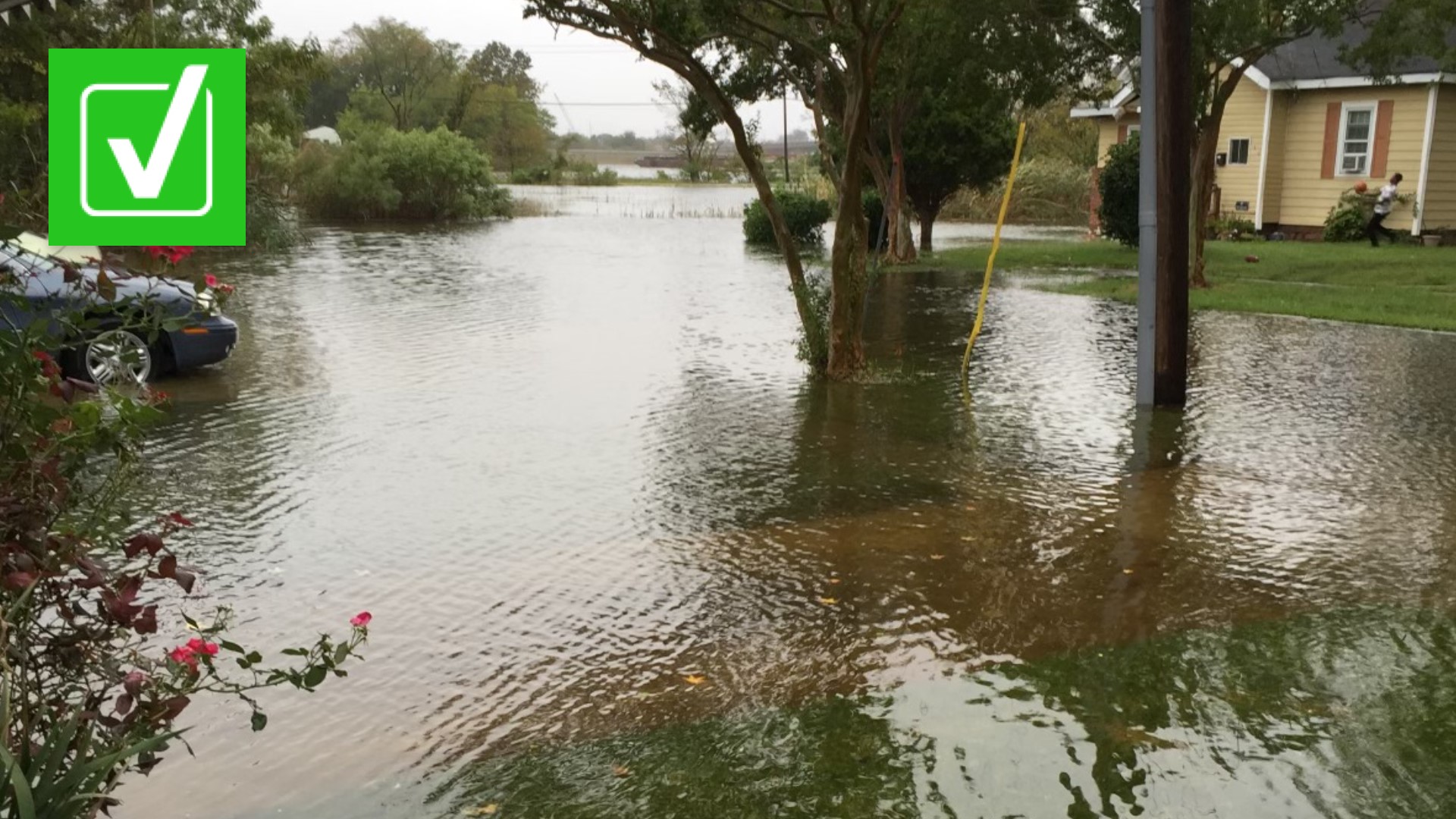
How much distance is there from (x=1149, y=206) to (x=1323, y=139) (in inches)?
843

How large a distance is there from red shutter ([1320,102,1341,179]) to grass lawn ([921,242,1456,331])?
6.60 ft

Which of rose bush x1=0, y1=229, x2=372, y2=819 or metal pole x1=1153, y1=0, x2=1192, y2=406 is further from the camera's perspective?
metal pole x1=1153, y1=0, x2=1192, y2=406

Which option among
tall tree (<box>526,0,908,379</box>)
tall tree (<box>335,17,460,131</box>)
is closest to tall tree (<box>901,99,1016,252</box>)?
tall tree (<box>526,0,908,379</box>)

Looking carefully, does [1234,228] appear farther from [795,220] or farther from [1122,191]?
[795,220]

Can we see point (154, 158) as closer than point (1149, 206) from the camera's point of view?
No

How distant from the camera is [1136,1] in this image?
57.1 feet

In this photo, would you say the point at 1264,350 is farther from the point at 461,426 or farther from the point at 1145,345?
the point at 461,426

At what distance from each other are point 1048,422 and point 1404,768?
6170 millimetres

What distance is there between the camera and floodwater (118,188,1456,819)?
4.51m

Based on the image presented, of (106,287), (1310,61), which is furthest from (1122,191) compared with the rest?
(106,287)

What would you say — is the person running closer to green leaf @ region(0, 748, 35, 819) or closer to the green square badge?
the green square badge

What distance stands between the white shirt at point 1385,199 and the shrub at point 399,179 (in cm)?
3014

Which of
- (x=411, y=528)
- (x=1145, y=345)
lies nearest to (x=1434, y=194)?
(x=1145, y=345)

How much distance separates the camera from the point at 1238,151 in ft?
101
